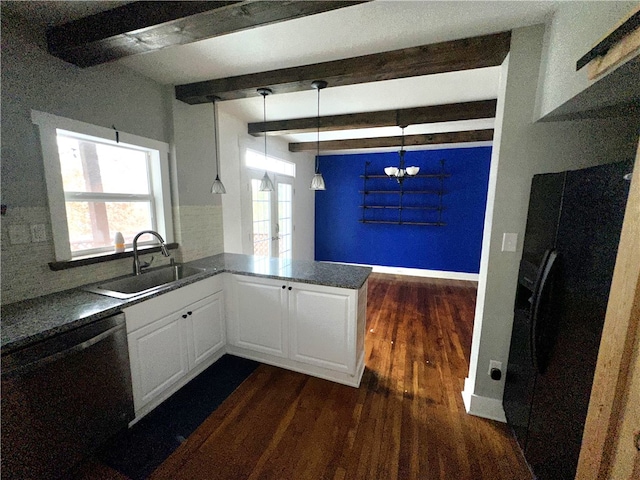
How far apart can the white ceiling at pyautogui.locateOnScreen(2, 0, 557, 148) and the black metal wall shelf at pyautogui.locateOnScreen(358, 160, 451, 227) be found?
241 centimetres

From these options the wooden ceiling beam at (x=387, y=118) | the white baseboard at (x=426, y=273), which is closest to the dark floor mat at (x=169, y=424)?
the wooden ceiling beam at (x=387, y=118)

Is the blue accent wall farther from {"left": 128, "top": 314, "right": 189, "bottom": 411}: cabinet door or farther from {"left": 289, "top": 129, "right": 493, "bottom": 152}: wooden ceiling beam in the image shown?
{"left": 128, "top": 314, "right": 189, "bottom": 411}: cabinet door

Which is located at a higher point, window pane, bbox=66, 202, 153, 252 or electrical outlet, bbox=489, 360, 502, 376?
window pane, bbox=66, 202, 153, 252

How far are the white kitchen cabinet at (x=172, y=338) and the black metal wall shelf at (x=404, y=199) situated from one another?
12.9ft

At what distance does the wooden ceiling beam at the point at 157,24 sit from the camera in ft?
4.04

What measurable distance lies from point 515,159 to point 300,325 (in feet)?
6.38

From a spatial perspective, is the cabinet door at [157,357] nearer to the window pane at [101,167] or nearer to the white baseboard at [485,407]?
the window pane at [101,167]

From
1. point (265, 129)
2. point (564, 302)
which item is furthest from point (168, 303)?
point (265, 129)

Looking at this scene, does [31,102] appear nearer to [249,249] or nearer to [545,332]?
[249,249]

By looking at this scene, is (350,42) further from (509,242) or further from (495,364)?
(495,364)

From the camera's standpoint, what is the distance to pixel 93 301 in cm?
159

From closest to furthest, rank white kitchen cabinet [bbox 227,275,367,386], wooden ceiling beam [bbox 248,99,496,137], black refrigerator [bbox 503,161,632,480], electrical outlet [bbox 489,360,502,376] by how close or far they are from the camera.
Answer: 1. black refrigerator [bbox 503,161,632,480]
2. electrical outlet [bbox 489,360,502,376]
3. white kitchen cabinet [bbox 227,275,367,386]
4. wooden ceiling beam [bbox 248,99,496,137]

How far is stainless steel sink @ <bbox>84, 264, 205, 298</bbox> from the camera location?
1790 millimetres

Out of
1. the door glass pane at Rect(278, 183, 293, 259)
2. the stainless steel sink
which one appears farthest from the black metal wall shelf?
the stainless steel sink
